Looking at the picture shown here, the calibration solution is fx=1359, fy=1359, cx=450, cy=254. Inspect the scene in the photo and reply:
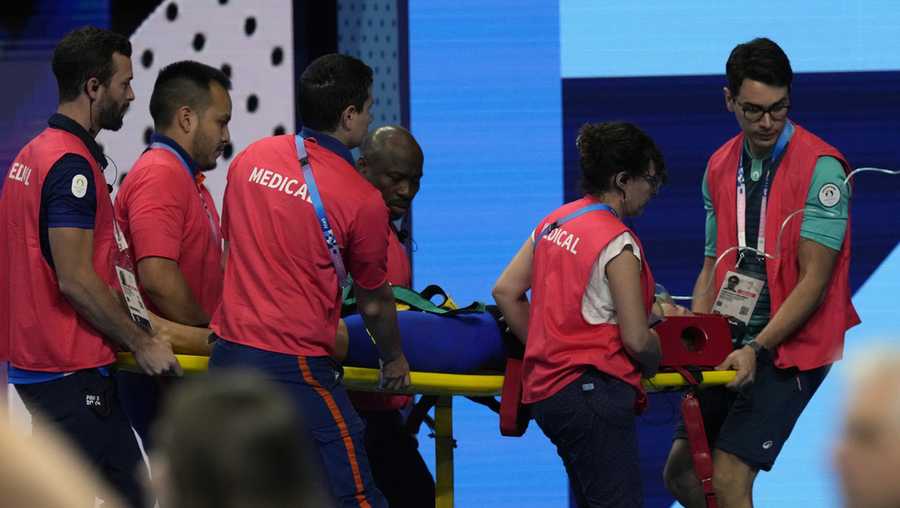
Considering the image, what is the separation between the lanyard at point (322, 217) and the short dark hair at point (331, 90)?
10 centimetres

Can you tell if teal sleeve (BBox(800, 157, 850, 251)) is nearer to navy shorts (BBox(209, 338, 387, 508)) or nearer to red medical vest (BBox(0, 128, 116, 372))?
navy shorts (BBox(209, 338, 387, 508))

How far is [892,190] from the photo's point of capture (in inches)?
205

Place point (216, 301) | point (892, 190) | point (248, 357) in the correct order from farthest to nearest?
point (892, 190) < point (216, 301) < point (248, 357)

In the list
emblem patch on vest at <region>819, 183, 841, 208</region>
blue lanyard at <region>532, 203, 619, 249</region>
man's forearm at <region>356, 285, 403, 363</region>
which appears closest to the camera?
man's forearm at <region>356, 285, 403, 363</region>

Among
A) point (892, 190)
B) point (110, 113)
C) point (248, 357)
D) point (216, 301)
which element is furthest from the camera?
point (892, 190)

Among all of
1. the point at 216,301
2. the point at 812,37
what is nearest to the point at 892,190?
the point at 812,37

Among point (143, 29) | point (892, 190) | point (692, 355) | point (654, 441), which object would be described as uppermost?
point (143, 29)

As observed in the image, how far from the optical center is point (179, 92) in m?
3.86

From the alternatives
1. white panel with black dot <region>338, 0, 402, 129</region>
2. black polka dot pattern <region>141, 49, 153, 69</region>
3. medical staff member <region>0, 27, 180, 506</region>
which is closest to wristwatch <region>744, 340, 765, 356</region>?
medical staff member <region>0, 27, 180, 506</region>

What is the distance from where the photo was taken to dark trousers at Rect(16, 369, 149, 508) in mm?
3373

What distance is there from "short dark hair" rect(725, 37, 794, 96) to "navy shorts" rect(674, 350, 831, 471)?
0.77m

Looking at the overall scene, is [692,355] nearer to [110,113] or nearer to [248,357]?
[248,357]

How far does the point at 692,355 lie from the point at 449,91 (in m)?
1.91

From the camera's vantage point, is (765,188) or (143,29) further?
(143,29)
